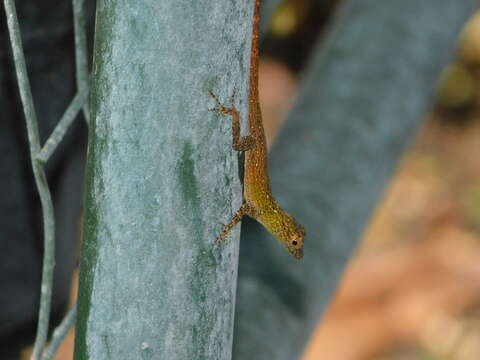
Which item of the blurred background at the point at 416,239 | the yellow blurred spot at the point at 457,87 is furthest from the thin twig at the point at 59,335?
the yellow blurred spot at the point at 457,87

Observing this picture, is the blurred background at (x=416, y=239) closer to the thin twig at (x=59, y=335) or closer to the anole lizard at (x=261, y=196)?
the anole lizard at (x=261, y=196)

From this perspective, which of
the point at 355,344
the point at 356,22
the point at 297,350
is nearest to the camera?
the point at 297,350

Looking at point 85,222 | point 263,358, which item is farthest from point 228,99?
point 263,358

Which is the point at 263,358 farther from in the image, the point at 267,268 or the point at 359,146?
the point at 359,146

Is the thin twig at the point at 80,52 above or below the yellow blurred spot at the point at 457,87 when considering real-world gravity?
below

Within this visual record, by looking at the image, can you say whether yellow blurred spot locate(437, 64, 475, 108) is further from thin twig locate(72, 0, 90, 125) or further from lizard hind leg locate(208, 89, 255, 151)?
lizard hind leg locate(208, 89, 255, 151)

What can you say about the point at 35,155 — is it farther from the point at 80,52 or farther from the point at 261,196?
the point at 261,196

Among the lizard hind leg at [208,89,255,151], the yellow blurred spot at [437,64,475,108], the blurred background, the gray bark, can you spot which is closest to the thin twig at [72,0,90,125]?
the lizard hind leg at [208,89,255,151]
